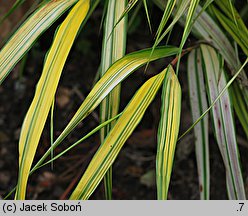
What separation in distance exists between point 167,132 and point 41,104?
19 cm

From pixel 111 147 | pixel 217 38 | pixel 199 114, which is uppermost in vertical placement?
pixel 217 38

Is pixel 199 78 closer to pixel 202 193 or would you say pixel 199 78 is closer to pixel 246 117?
pixel 246 117

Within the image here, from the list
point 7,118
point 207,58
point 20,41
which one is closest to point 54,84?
point 20,41

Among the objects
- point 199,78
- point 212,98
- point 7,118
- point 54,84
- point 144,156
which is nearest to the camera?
point 54,84

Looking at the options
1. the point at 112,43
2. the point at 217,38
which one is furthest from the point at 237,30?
the point at 112,43

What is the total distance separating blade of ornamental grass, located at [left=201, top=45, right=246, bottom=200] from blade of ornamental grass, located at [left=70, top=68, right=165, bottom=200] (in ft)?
0.64

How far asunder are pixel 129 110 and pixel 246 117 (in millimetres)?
297

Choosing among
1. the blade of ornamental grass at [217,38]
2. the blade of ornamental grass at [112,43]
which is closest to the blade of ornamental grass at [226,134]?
the blade of ornamental grass at [217,38]

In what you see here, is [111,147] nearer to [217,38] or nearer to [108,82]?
[108,82]

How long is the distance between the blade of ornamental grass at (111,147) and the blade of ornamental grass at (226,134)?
0.19 metres

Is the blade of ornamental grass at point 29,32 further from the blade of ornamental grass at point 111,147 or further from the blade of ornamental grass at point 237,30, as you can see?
the blade of ornamental grass at point 237,30

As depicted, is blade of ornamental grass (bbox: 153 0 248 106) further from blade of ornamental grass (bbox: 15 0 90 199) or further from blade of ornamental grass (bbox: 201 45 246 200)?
blade of ornamental grass (bbox: 15 0 90 199)

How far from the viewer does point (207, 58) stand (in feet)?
3.19

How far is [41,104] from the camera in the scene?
757mm
